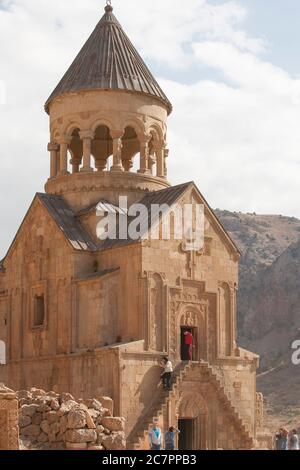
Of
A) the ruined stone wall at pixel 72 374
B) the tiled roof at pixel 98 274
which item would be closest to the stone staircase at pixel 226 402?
the ruined stone wall at pixel 72 374

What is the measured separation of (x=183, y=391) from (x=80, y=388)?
11.4 feet

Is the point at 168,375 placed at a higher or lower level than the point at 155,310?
lower

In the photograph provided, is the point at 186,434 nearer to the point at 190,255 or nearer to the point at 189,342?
the point at 189,342

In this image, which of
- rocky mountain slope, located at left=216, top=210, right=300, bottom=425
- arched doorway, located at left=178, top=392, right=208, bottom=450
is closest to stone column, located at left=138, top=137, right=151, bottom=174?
arched doorway, located at left=178, top=392, right=208, bottom=450

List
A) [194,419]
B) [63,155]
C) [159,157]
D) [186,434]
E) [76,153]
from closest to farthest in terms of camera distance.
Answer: [194,419], [186,434], [63,155], [159,157], [76,153]

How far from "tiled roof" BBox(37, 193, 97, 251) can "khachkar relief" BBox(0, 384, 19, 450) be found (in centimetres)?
1190

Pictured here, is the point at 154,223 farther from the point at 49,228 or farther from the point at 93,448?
the point at 93,448

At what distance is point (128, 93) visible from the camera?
3678 cm

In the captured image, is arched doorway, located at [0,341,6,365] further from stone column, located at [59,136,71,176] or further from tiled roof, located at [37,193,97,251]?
stone column, located at [59,136,71,176]

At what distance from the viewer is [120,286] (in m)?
33.9

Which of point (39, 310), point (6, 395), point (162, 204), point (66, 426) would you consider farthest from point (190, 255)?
point (6, 395)

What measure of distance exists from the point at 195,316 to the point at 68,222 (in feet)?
18.8

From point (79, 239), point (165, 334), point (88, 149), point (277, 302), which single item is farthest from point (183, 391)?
point (277, 302)

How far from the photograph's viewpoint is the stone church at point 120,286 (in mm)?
32938
